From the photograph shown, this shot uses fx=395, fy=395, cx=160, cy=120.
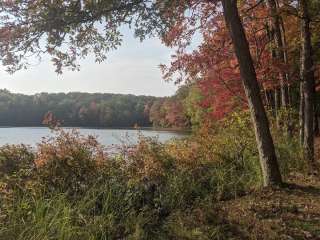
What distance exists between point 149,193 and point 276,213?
237 cm

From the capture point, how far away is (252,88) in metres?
6.86

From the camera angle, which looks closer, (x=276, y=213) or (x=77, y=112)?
(x=276, y=213)

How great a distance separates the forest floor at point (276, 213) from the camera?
197 inches

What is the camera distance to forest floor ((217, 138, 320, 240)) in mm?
5012

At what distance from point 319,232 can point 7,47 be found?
568cm

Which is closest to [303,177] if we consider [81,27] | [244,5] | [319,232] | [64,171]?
[319,232]

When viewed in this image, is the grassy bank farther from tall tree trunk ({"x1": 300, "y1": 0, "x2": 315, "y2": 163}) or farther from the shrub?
tall tree trunk ({"x1": 300, "y1": 0, "x2": 315, "y2": 163})

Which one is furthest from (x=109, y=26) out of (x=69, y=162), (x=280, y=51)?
(x=280, y=51)

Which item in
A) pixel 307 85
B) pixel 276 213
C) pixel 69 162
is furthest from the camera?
pixel 307 85

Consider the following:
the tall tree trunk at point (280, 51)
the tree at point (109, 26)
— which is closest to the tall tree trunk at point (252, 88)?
the tree at point (109, 26)

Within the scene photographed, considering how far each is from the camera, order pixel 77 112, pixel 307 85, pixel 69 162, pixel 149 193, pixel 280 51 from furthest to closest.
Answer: pixel 77 112, pixel 280 51, pixel 307 85, pixel 69 162, pixel 149 193

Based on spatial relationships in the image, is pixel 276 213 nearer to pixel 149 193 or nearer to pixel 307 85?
pixel 149 193

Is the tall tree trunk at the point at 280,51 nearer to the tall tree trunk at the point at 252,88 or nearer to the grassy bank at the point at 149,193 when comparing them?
the grassy bank at the point at 149,193

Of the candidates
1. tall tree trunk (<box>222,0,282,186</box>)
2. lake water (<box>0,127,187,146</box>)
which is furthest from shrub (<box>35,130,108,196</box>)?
tall tree trunk (<box>222,0,282,186</box>)
